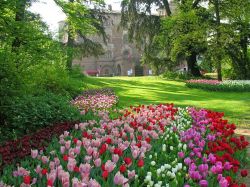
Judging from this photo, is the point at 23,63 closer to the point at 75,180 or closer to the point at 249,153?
the point at 249,153

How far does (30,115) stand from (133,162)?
417cm

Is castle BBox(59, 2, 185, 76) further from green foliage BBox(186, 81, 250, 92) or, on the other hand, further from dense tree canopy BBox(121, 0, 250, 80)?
green foliage BBox(186, 81, 250, 92)

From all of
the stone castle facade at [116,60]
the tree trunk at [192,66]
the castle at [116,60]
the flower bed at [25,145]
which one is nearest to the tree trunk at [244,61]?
the tree trunk at [192,66]

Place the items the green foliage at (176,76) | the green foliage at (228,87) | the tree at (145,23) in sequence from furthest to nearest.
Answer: the tree at (145,23)
the green foliage at (176,76)
the green foliage at (228,87)

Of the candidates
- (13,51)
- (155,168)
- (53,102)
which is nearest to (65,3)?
(13,51)

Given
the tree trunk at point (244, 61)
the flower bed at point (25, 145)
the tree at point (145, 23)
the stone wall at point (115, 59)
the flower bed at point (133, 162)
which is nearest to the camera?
the flower bed at point (133, 162)

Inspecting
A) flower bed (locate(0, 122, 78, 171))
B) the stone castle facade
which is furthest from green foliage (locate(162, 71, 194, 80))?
the stone castle facade

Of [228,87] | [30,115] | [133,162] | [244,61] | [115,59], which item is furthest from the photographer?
[115,59]

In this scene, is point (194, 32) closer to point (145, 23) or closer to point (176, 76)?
point (176, 76)

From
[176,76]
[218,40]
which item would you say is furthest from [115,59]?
[218,40]

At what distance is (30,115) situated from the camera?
A: 8688 mm

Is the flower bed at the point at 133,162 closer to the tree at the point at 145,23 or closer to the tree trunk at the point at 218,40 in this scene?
the tree trunk at the point at 218,40

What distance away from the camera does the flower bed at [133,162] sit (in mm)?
4520

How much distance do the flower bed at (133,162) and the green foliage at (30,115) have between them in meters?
1.19
